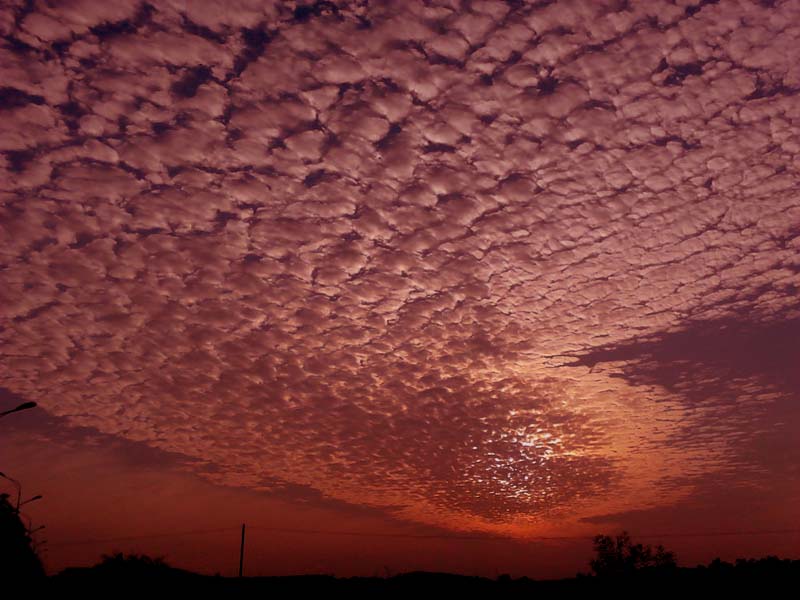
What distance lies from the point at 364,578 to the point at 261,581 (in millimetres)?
3292

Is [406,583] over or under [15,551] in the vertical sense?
under

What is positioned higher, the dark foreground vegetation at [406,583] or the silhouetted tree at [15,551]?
the silhouetted tree at [15,551]

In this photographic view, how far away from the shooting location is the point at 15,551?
20.0 metres

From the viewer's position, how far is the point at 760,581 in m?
18.0

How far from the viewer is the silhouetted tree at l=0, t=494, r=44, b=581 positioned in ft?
60.4

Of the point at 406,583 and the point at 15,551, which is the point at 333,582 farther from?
the point at 15,551

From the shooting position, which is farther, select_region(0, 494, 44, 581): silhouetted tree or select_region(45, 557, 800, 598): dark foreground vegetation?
select_region(0, 494, 44, 581): silhouetted tree

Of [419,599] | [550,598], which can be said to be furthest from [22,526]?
[550,598]

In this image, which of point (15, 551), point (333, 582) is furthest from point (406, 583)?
point (15, 551)

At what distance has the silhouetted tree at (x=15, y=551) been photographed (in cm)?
1842

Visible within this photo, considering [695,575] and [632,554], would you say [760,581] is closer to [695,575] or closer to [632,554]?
[695,575]

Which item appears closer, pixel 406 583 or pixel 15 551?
pixel 406 583

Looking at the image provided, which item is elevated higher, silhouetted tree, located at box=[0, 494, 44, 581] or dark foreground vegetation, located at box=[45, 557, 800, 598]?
silhouetted tree, located at box=[0, 494, 44, 581]

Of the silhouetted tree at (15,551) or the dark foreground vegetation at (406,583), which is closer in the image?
the dark foreground vegetation at (406,583)
